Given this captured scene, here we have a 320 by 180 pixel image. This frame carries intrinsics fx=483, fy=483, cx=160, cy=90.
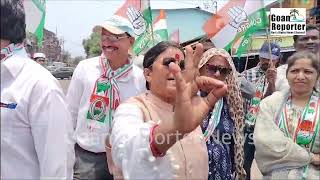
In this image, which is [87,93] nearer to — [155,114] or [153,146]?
[155,114]

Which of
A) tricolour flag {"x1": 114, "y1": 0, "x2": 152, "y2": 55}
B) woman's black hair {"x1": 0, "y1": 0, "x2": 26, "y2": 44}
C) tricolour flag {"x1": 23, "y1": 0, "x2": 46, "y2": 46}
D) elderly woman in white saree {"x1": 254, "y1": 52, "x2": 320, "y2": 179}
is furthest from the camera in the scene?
tricolour flag {"x1": 114, "y1": 0, "x2": 152, "y2": 55}

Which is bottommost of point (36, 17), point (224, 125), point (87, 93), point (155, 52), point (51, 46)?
point (224, 125)

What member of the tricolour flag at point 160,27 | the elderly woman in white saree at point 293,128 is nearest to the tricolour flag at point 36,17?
the elderly woman in white saree at point 293,128

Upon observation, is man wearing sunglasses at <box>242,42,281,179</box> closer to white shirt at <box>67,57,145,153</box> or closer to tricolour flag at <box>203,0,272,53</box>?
tricolour flag at <box>203,0,272,53</box>

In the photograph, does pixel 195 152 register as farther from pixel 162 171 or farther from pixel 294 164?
pixel 294 164

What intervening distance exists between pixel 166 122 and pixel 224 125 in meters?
1.14

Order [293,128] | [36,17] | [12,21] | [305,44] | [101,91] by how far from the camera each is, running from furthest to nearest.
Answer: [305,44] → [36,17] → [101,91] → [293,128] → [12,21]

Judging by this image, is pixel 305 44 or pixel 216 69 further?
pixel 305 44

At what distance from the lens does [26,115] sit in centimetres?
183

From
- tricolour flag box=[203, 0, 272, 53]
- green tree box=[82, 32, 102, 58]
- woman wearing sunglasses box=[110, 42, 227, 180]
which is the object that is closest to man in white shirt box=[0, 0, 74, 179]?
woman wearing sunglasses box=[110, 42, 227, 180]

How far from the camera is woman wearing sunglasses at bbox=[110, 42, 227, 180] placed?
1.54 meters

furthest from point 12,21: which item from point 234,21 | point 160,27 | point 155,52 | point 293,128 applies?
point 160,27

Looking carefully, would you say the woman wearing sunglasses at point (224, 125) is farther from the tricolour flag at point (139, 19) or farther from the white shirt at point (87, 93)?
the tricolour flag at point (139, 19)

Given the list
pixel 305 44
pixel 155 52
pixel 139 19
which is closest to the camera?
pixel 155 52
